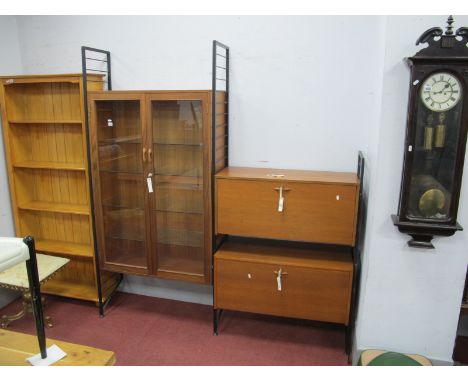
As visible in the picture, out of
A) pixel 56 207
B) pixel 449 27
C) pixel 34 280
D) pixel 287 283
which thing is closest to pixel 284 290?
pixel 287 283

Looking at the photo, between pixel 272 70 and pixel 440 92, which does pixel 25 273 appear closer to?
pixel 272 70

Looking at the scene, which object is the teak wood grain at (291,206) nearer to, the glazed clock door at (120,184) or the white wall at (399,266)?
the white wall at (399,266)

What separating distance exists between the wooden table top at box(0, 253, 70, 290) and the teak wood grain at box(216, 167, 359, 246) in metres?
1.35

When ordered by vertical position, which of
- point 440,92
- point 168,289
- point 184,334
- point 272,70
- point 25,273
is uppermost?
point 272,70

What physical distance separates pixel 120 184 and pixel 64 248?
801 millimetres

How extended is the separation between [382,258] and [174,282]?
1802mm

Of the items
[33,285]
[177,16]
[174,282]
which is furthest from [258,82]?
[33,285]

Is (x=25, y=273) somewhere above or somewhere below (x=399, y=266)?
below

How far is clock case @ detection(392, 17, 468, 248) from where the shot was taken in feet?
5.99

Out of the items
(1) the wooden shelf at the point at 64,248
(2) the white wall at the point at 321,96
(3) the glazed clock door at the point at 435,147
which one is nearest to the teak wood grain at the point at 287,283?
(2) the white wall at the point at 321,96

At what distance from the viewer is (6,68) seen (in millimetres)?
3109

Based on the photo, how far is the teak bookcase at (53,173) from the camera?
3.08 metres

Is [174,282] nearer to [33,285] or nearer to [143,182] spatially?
[143,182]

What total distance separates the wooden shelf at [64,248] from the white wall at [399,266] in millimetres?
2224
